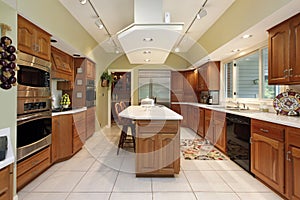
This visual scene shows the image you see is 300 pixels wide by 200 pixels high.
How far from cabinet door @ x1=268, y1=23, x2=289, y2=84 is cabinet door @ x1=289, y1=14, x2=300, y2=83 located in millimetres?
63

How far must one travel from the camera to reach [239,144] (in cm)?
306

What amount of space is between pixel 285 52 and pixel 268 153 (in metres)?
1.33

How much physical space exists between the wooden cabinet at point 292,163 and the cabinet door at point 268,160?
0.08 metres

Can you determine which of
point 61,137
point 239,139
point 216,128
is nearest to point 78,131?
point 61,137

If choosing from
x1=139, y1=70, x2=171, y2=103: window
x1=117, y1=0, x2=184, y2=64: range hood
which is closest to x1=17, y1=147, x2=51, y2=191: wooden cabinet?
x1=117, y1=0, x2=184, y2=64: range hood

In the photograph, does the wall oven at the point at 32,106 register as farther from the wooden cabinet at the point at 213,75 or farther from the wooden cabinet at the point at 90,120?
the wooden cabinet at the point at 213,75

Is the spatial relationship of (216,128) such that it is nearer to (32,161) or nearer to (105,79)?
(32,161)

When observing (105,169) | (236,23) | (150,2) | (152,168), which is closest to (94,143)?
(105,169)

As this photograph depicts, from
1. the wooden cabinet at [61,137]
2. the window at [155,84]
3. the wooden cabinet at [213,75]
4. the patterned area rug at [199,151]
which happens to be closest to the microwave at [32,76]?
the wooden cabinet at [61,137]

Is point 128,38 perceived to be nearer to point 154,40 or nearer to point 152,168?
point 154,40

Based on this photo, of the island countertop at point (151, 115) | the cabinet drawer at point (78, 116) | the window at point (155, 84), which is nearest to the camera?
the island countertop at point (151, 115)

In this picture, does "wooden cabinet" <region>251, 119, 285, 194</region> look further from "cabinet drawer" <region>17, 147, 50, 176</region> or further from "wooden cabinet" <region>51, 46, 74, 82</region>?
"wooden cabinet" <region>51, 46, 74, 82</region>

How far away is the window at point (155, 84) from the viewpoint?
719 centimetres

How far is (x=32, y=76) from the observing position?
2.49 metres
